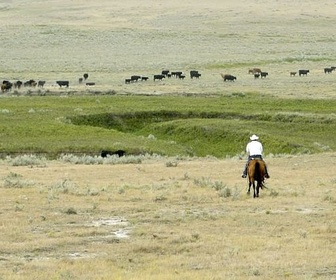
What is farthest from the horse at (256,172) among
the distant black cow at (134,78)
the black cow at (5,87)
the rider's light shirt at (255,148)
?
the distant black cow at (134,78)

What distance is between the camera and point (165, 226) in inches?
691

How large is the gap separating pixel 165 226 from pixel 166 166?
12700 millimetres

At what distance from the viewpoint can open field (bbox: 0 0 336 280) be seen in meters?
14.7

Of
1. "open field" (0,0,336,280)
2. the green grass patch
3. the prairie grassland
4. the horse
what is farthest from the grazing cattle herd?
the horse

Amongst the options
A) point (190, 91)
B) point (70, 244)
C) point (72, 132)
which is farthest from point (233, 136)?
point (70, 244)

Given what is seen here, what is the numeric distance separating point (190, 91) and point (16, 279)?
46206 millimetres

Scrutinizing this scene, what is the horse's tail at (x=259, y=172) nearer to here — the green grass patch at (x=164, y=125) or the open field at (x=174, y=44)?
the green grass patch at (x=164, y=125)

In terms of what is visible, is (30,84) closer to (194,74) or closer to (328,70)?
(194,74)

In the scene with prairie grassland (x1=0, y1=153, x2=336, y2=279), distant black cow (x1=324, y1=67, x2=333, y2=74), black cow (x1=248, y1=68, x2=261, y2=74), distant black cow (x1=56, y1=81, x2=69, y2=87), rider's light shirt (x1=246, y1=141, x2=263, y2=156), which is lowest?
distant black cow (x1=324, y1=67, x2=333, y2=74)

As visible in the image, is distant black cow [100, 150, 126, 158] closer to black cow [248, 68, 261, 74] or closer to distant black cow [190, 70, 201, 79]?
distant black cow [190, 70, 201, 79]

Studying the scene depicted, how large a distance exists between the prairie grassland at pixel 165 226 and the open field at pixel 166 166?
41 millimetres

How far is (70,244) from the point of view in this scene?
15.9 meters

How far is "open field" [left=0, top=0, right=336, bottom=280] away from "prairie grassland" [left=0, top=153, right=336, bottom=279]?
41 mm

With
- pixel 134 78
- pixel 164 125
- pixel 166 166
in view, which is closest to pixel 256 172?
pixel 166 166
